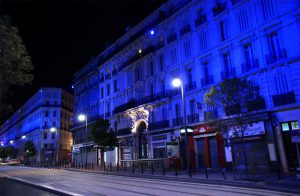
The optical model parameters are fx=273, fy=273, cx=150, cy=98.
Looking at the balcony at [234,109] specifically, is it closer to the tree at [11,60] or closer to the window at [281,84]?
the window at [281,84]

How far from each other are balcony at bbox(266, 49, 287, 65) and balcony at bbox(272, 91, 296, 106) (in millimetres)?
2803

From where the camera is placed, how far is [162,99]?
3234 cm

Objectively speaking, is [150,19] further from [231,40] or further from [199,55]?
[231,40]

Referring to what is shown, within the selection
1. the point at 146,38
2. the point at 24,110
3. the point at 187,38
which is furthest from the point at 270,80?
the point at 24,110

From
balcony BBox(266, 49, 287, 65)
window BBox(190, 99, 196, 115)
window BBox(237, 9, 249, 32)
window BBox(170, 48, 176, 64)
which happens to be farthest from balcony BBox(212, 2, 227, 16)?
window BBox(190, 99, 196, 115)

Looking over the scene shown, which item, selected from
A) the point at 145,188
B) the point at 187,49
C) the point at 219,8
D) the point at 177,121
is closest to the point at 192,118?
the point at 177,121

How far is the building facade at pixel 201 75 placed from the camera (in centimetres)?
2080

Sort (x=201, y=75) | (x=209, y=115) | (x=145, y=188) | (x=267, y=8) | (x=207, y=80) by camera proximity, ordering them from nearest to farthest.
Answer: (x=145, y=188)
(x=209, y=115)
(x=267, y=8)
(x=207, y=80)
(x=201, y=75)

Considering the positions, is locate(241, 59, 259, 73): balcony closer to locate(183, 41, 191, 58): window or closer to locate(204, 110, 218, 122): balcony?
locate(204, 110, 218, 122): balcony

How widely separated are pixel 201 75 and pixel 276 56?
8292 mm

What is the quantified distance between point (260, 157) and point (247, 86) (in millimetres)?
7147

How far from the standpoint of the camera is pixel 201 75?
28438mm

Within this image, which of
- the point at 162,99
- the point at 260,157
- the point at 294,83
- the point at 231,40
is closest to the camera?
the point at 294,83

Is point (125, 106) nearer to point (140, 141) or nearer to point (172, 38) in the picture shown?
point (140, 141)
